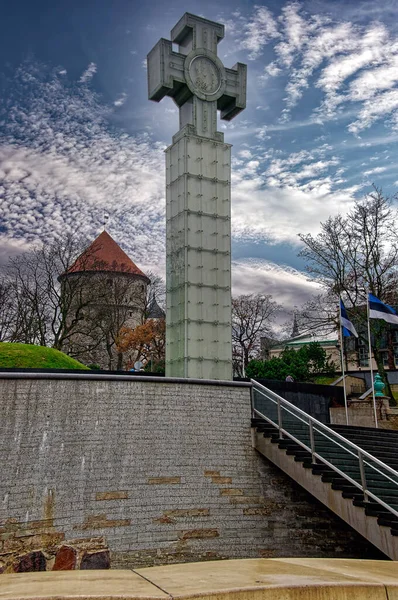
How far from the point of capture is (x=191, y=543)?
1153cm

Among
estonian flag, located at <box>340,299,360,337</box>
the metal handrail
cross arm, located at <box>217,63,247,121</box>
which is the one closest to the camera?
the metal handrail

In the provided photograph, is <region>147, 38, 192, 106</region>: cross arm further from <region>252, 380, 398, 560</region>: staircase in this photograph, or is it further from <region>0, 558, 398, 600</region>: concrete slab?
<region>0, 558, 398, 600</region>: concrete slab

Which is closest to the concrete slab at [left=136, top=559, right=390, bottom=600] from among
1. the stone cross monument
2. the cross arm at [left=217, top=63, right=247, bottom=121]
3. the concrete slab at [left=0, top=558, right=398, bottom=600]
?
the concrete slab at [left=0, top=558, right=398, bottom=600]

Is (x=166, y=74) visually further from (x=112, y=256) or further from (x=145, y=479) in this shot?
(x=112, y=256)

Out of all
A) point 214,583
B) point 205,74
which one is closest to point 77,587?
point 214,583

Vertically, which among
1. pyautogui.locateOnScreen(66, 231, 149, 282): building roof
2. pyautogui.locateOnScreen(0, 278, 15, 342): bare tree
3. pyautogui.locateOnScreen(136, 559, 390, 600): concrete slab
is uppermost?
pyautogui.locateOnScreen(66, 231, 149, 282): building roof

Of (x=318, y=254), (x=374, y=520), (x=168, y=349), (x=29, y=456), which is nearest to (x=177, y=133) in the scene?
(x=168, y=349)

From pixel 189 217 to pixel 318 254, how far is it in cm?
1507

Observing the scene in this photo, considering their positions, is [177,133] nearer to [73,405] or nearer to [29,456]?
[73,405]

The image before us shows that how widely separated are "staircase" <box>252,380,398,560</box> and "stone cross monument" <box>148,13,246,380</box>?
99.0 inches

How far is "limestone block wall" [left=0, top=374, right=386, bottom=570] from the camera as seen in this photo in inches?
423

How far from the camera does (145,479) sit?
1157cm

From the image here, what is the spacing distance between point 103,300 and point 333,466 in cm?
2901

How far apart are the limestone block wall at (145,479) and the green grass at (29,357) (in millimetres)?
4453
